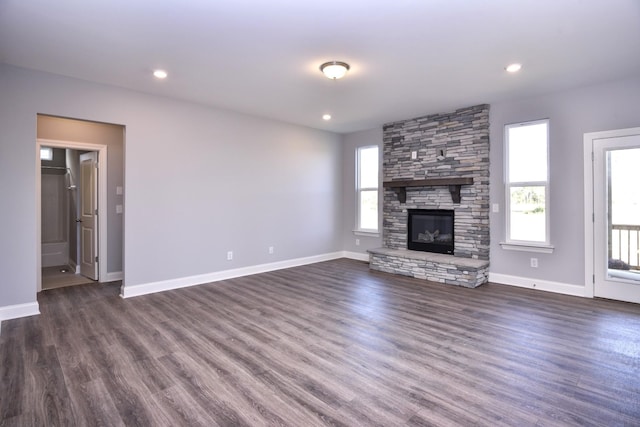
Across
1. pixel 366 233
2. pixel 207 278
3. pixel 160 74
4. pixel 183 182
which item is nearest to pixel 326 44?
pixel 160 74

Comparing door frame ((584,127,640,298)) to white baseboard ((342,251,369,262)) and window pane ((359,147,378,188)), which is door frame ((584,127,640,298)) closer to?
window pane ((359,147,378,188))

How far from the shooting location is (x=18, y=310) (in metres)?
3.61

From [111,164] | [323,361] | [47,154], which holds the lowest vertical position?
[323,361]

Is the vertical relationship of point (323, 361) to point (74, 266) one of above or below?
below

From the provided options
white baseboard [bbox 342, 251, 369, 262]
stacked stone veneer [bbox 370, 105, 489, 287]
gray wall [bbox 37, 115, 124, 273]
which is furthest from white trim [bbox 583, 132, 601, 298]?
gray wall [bbox 37, 115, 124, 273]

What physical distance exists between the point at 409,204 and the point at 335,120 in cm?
203

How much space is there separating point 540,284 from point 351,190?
379cm

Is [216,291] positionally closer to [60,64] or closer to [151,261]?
[151,261]

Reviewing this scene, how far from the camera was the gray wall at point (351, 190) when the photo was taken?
22.6 feet

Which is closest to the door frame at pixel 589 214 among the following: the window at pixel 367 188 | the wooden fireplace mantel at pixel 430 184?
the wooden fireplace mantel at pixel 430 184

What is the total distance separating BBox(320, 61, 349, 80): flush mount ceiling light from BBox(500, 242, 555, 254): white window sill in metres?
3.48

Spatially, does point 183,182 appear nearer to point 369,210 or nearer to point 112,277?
point 112,277

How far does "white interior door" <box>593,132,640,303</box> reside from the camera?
13.1 ft

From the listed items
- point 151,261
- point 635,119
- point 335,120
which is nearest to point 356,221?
point 335,120
